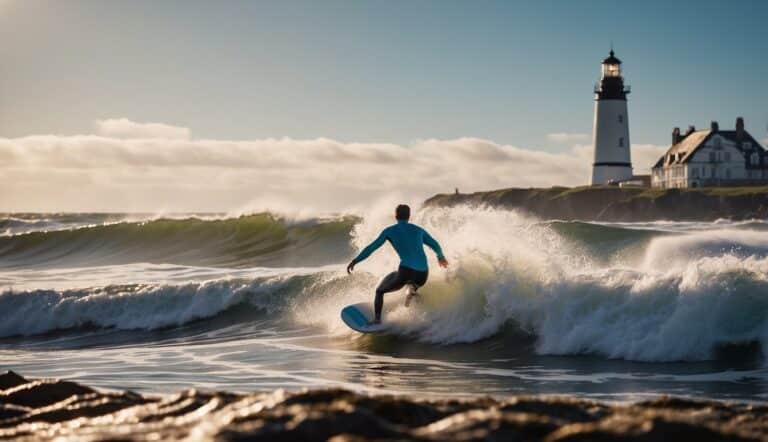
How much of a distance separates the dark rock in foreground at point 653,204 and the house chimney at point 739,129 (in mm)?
13091

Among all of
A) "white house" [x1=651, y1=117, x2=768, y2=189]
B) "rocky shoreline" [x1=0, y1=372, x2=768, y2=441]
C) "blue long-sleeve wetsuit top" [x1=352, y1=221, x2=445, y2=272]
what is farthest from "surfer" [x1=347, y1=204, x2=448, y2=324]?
"white house" [x1=651, y1=117, x2=768, y2=189]

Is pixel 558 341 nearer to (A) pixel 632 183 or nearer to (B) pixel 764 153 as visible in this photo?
(A) pixel 632 183

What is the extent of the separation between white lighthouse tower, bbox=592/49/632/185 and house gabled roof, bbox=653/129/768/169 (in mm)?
11515

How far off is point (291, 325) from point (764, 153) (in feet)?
234

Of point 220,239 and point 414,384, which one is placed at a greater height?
point 220,239

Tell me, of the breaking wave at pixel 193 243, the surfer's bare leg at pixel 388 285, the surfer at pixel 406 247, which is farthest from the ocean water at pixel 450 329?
the breaking wave at pixel 193 243

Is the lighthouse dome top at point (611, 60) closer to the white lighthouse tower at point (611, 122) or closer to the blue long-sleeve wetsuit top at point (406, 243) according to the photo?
the white lighthouse tower at point (611, 122)

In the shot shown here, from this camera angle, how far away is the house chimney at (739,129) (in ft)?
258

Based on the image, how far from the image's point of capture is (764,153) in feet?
258

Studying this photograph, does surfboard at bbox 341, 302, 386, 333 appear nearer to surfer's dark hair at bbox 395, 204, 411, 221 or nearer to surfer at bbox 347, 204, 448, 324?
surfer at bbox 347, 204, 448, 324

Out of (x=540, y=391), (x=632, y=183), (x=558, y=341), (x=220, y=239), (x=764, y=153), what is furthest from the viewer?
(x=764, y=153)

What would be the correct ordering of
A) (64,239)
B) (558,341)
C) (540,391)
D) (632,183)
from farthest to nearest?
(632,183), (64,239), (558,341), (540,391)

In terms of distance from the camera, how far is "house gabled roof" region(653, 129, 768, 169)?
7538cm

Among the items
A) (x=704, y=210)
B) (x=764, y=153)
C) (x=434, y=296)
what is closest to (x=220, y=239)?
(x=434, y=296)
